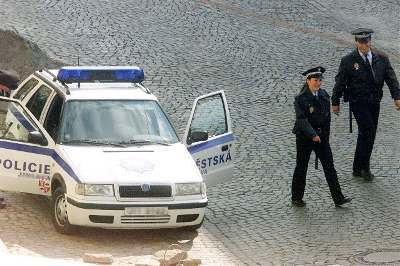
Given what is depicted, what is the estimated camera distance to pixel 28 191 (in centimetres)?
1242

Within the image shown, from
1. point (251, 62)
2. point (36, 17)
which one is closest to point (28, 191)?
point (251, 62)

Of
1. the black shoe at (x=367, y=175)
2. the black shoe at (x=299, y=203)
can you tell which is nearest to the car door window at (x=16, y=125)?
the black shoe at (x=299, y=203)

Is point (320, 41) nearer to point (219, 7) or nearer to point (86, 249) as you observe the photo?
point (219, 7)

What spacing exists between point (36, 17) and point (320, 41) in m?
6.06

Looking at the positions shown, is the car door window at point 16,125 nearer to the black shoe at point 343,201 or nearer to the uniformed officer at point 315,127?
the uniformed officer at point 315,127

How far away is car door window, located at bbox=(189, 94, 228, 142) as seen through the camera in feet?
43.0

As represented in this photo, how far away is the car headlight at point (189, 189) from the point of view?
11.6 m

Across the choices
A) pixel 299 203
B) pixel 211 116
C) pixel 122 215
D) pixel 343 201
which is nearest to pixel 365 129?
pixel 343 201

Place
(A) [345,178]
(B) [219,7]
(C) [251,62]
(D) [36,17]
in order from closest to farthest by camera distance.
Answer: (A) [345,178] < (C) [251,62] < (D) [36,17] < (B) [219,7]

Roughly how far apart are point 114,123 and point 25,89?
1.80m

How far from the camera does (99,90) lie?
42.8 ft

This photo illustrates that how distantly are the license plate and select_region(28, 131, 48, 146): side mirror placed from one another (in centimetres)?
157

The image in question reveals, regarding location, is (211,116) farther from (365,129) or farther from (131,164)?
(365,129)

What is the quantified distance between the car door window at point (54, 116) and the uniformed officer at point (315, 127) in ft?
9.74
